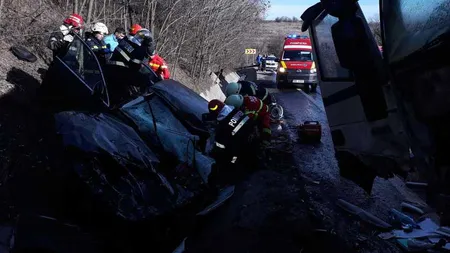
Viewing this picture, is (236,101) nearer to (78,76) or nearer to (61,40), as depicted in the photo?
(78,76)

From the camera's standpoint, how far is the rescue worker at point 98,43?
7453 mm

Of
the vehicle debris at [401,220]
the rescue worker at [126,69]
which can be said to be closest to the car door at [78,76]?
the rescue worker at [126,69]

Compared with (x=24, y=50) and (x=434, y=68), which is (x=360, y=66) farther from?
(x=24, y=50)

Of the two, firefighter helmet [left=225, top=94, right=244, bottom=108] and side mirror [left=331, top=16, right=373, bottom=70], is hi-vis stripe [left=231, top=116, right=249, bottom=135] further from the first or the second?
side mirror [left=331, top=16, right=373, bottom=70]

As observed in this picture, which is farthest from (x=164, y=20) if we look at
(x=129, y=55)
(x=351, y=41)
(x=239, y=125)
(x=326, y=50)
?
(x=351, y=41)

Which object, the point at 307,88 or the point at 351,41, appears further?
the point at 307,88

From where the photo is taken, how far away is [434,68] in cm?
266

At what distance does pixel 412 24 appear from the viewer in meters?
3.04

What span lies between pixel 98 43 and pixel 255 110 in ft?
10.3

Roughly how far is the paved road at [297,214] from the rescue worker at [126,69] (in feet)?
6.89

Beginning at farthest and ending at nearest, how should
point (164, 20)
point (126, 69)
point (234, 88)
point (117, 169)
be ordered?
point (164, 20), point (234, 88), point (126, 69), point (117, 169)

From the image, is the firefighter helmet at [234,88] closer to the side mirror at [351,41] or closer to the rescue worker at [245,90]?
the rescue worker at [245,90]

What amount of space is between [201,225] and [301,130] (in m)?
5.53

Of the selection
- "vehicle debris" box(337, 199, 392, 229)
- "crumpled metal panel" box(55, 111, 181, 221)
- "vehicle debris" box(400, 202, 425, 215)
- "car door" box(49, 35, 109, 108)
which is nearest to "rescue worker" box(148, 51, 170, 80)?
"car door" box(49, 35, 109, 108)
